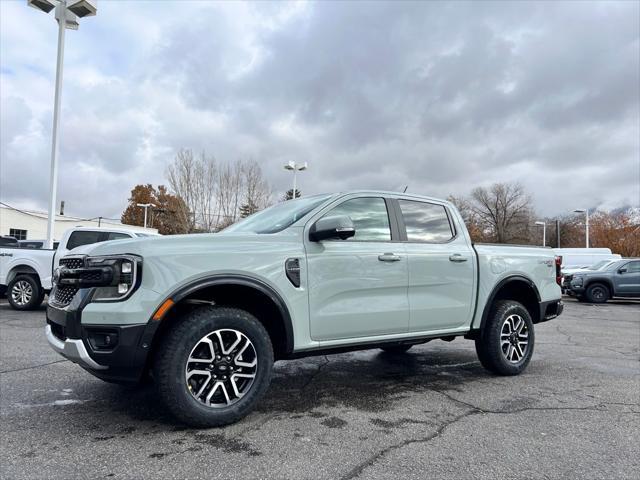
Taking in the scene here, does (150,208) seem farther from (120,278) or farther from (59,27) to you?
(120,278)

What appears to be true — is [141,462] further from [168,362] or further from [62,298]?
[62,298]

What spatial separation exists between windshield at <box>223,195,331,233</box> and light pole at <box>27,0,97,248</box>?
1076cm

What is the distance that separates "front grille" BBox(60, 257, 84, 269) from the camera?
11.4 feet

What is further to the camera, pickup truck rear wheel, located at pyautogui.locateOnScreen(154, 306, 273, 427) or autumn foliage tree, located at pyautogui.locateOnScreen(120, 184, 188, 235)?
autumn foliage tree, located at pyautogui.locateOnScreen(120, 184, 188, 235)

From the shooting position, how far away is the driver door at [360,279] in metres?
3.84

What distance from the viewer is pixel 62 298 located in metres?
3.57

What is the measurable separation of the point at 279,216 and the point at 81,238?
7243 mm

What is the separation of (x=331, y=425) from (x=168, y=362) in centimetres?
127

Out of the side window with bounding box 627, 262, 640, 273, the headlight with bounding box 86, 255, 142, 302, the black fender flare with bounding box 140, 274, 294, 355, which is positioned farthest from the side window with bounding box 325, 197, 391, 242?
the side window with bounding box 627, 262, 640, 273

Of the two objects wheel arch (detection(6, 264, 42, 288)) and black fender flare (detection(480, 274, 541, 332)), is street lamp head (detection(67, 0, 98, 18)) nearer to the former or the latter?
wheel arch (detection(6, 264, 42, 288))

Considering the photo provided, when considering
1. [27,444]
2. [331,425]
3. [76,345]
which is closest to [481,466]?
[331,425]

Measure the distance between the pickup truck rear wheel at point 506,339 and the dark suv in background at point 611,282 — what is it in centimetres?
1409

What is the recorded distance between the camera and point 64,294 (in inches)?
141

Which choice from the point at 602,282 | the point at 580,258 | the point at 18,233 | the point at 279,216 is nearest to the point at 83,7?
the point at 279,216
